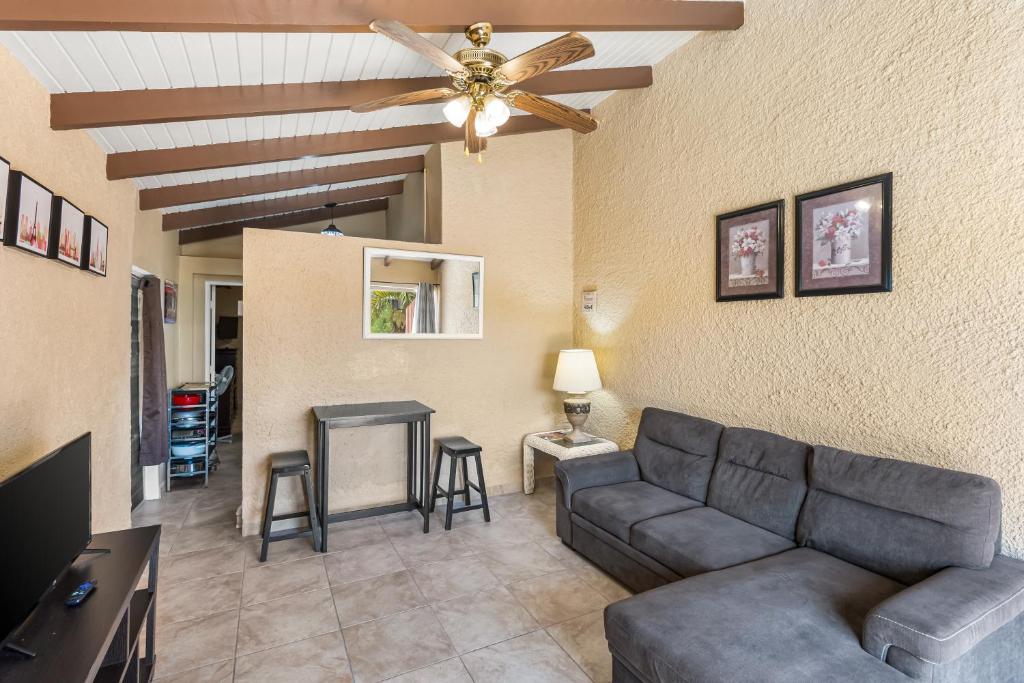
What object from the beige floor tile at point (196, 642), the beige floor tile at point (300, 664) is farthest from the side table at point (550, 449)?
the beige floor tile at point (196, 642)

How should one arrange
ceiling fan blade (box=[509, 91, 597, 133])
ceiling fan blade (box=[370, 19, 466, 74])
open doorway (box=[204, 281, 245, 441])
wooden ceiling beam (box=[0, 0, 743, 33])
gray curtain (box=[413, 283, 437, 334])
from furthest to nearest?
open doorway (box=[204, 281, 245, 441]), gray curtain (box=[413, 283, 437, 334]), ceiling fan blade (box=[509, 91, 597, 133]), ceiling fan blade (box=[370, 19, 466, 74]), wooden ceiling beam (box=[0, 0, 743, 33])

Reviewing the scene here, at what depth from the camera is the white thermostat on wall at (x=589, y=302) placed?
4148 mm

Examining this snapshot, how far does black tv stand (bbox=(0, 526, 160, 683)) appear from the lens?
1217 mm

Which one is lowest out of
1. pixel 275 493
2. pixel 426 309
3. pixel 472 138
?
pixel 275 493

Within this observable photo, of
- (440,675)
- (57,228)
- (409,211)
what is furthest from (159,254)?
(440,675)

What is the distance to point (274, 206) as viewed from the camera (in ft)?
16.6

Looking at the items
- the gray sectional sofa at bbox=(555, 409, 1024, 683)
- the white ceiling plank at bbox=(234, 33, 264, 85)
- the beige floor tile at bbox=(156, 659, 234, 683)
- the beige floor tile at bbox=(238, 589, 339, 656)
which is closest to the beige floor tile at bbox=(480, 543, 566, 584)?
the gray sectional sofa at bbox=(555, 409, 1024, 683)

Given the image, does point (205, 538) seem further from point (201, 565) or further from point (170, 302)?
point (170, 302)

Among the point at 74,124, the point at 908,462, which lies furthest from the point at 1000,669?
the point at 74,124

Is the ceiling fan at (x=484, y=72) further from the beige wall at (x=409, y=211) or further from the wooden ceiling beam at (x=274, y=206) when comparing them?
the wooden ceiling beam at (x=274, y=206)

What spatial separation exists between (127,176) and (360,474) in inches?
96.4

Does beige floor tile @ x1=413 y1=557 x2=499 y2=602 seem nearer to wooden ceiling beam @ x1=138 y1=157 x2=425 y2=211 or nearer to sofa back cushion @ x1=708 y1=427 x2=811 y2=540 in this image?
sofa back cushion @ x1=708 y1=427 x2=811 y2=540

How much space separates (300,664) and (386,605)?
20.2 inches

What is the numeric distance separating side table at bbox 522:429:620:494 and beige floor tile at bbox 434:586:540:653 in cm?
123
